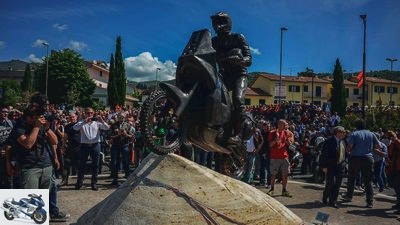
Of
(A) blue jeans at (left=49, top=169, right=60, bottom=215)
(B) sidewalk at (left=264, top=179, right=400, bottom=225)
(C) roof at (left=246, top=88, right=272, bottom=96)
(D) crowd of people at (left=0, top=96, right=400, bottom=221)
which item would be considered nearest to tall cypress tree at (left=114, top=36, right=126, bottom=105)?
(C) roof at (left=246, top=88, right=272, bottom=96)

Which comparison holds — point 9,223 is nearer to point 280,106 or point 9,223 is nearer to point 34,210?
point 34,210

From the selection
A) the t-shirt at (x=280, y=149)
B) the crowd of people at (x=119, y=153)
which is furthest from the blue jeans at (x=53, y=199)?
the t-shirt at (x=280, y=149)

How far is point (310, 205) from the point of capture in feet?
31.2

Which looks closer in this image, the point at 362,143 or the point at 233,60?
the point at 233,60

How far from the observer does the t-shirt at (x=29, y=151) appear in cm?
608

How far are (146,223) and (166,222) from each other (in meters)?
0.25

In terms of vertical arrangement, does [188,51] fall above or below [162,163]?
above

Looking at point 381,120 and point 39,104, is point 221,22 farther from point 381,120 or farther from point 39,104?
point 381,120

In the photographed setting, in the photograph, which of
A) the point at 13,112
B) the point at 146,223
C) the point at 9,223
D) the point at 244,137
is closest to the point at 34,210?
the point at 9,223

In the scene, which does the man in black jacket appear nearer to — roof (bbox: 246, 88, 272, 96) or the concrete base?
the concrete base

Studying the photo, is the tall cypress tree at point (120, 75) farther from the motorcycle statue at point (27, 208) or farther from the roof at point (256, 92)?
the motorcycle statue at point (27, 208)

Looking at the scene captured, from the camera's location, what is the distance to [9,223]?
5.29m

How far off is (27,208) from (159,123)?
6.97 ft

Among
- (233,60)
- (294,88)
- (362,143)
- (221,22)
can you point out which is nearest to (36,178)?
(233,60)
